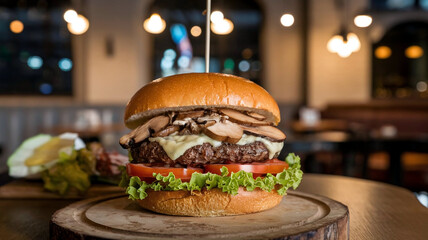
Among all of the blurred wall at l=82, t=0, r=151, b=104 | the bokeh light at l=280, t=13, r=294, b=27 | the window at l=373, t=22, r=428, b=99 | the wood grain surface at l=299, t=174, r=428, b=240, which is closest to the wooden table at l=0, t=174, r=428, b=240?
the wood grain surface at l=299, t=174, r=428, b=240

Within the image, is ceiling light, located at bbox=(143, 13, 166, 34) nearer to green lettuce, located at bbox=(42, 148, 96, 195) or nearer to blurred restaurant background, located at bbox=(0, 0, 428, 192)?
green lettuce, located at bbox=(42, 148, 96, 195)

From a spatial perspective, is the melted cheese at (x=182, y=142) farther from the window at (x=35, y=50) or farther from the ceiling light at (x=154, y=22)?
the window at (x=35, y=50)

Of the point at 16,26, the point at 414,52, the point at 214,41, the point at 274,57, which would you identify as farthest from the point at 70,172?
the point at 414,52

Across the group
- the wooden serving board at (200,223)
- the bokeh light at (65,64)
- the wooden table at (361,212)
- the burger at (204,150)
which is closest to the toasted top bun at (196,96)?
the burger at (204,150)

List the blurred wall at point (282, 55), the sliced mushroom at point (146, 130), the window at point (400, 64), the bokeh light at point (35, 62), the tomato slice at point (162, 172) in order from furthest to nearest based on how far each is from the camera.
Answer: the window at point (400, 64), the blurred wall at point (282, 55), the bokeh light at point (35, 62), the sliced mushroom at point (146, 130), the tomato slice at point (162, 172)

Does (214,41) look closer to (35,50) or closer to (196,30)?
(35,50)

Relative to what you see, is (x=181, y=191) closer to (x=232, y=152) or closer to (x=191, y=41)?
(x=232, y=152)

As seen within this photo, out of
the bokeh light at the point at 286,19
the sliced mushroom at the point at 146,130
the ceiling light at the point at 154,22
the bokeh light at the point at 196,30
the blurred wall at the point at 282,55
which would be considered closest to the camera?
the sliced mushroom at the point at 146,130
